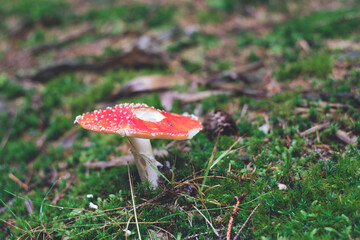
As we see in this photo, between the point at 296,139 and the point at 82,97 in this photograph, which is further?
the point at 82,97

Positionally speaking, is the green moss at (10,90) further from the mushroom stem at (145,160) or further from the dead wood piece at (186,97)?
the mushroom stem at (145,160)

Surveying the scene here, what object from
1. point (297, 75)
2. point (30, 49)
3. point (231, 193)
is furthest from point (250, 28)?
point (30, 49)

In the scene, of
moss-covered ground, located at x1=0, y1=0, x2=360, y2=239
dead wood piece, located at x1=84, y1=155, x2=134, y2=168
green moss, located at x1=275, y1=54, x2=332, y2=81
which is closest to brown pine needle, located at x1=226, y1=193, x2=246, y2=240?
moss-covered ground, located at x1=0, y1=0, x2=360, y2=239

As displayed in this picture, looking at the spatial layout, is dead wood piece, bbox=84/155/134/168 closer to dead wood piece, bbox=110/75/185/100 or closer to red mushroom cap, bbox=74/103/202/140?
red mushroom cap, bbox=74/103/202/140

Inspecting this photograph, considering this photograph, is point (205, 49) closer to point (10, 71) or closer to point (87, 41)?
point (87, 41)

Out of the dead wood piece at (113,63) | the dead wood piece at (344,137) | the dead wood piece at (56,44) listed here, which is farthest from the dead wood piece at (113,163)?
the dead wood piece at (56,44)
